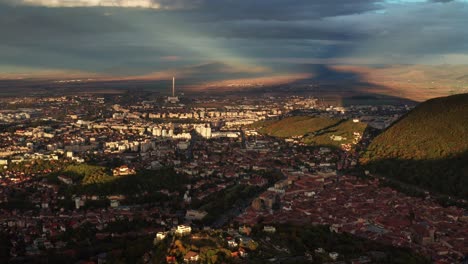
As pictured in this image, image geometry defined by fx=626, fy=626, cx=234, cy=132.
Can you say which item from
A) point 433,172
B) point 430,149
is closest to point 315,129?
point 430,149

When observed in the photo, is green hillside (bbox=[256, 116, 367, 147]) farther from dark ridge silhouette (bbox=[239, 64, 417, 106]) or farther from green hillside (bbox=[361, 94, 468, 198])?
dark ridge silhouette (bbox=[239, 64, 417, 106])

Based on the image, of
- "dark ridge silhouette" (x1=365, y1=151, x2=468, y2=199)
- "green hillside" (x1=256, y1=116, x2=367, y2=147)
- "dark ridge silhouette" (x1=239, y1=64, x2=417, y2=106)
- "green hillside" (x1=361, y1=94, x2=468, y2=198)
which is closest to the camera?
"dark ridge silhouette" (x1=365, y1=151, x2=468, y2=199)

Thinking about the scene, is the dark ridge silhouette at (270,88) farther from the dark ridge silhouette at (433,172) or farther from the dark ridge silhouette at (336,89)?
the dark ridge silhouette at (433,172)

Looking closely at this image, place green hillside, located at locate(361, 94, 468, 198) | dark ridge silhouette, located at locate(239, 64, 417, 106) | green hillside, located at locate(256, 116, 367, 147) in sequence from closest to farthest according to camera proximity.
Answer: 1. green hillside, located at locate(361, 94, 468, 198)
2. green hillside, located at locate(256, 116, 367, 147)
3. dark ridge silhouette, located at locate(239, 64, 417, 106)

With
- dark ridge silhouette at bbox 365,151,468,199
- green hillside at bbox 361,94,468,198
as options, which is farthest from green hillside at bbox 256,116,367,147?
dark ridge silhouette at bbox 365,151,468,199

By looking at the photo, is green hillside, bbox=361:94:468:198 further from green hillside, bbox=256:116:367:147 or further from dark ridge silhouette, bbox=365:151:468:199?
green hillside, bbox=256:116:367:147

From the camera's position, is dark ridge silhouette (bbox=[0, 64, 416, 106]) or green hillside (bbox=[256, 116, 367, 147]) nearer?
green hillside (bbox=[256, 116, 367, 147])

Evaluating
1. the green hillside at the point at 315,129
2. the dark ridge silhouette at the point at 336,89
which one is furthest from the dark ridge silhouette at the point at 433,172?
the dark ridge silhouette at the point at 336,89
